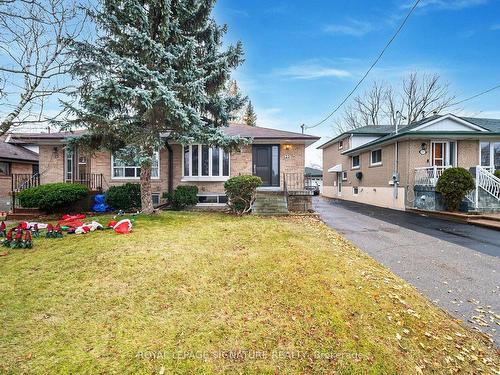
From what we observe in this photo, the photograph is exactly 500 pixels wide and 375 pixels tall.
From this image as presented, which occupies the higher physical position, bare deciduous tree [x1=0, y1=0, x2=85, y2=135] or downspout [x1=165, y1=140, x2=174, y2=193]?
bare deciduous tree [x1=0, y1=0, x2=85, y2=135]

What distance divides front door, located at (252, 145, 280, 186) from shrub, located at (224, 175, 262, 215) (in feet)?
10.2

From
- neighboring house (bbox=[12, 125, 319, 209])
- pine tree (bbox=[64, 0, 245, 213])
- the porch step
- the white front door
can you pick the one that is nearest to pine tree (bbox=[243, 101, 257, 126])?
neighboring house (bbox=[12, 125, 319, 209])

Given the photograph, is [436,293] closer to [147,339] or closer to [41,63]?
[147,339]

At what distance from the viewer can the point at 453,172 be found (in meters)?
11.8

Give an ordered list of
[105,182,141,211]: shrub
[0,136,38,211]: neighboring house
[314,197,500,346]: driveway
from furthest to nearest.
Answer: [0,136,38,211]: neighboring house → [105,182,141,211]: shrub → [314,197,500,346]: driveway

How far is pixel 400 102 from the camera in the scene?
3322 centimetres

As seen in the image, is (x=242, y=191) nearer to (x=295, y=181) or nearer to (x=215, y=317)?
(x=295, y=181)

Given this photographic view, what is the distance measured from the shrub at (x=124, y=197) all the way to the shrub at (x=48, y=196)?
4.16 feet

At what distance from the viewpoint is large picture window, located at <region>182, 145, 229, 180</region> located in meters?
12.7

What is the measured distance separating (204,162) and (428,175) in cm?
1170

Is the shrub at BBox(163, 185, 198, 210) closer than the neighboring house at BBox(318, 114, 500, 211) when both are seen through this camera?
Yes

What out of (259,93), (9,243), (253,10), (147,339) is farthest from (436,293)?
(259,93)

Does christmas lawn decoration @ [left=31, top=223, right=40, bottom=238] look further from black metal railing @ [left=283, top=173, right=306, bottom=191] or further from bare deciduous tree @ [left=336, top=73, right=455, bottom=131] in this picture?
bare deciduous tree @ [left=336, top=73, right=455, bottom=131]

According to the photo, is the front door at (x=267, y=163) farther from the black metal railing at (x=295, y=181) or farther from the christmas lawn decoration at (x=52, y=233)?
the christmas lawn decoration at (x=52, y=233)
